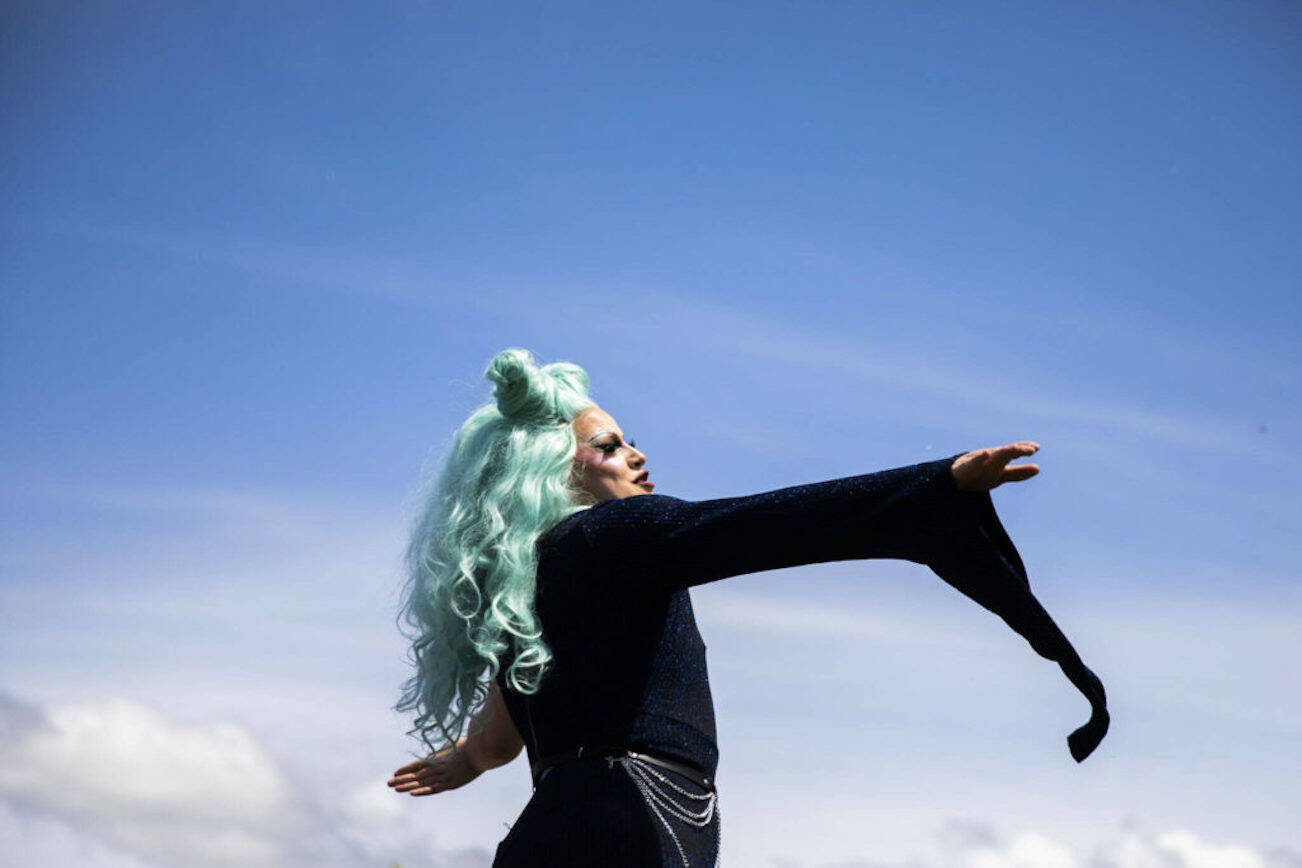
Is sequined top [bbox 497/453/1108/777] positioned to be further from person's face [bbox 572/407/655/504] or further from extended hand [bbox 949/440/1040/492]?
person's face [bbox 572/407/655/504]

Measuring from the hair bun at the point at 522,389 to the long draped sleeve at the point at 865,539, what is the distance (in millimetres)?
836

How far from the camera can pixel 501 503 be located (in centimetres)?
510

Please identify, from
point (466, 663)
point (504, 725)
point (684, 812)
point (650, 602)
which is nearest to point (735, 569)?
point (650, 602)

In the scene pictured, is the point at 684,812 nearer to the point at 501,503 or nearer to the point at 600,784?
the point at 600,784

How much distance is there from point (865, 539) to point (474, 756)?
2124mm

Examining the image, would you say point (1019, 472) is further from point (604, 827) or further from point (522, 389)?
point (522, 389)

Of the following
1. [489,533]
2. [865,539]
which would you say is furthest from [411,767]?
[865,539]

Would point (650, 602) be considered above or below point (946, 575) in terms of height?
above

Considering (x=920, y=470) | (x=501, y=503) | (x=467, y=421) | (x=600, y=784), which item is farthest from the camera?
(x=467, y=421)

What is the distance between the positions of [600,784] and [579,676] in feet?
1.07

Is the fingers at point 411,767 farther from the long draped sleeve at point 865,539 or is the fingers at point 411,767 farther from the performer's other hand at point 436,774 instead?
the long draped sleeve at point 865,539

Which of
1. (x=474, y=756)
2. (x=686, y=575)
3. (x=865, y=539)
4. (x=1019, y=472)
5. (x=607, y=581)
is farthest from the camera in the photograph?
(x=474, y=756)

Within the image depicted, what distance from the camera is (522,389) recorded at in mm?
5270

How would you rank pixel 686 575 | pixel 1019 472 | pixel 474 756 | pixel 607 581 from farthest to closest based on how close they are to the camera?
pixel 474 756 < pixel 607 581 < pixel 686 575 < pixel 1019 472
